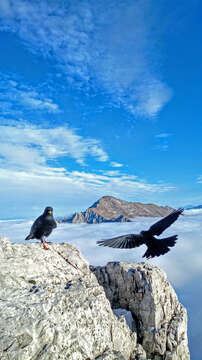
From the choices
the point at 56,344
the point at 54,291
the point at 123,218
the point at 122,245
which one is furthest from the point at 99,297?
the point at 123,218

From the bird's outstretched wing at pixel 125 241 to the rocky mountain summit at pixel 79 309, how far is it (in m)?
1.20

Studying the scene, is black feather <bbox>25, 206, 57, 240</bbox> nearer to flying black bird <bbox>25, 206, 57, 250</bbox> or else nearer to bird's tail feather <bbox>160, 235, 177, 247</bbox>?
flying black bird <bbox>25, 206, 57, 250</bbox>

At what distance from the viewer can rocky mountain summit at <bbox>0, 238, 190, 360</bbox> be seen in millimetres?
4621

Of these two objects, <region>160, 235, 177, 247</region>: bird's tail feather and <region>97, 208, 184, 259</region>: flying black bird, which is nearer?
<region>97, 208, 184, 259</region>: flying black bird

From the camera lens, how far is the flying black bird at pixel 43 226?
945 centimetres

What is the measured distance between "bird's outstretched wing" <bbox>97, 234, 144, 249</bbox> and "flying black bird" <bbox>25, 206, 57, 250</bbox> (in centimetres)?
232

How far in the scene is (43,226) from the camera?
9.43 metres

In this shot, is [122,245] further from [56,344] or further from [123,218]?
[123,218]

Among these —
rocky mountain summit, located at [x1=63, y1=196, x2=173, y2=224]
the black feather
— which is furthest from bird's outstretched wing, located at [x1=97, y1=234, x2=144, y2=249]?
rocky mountain summit, located at [x1=63, y1=196, x2=173, y2=224]

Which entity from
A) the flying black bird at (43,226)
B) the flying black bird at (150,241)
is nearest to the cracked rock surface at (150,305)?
the flying black bird at (150,241)

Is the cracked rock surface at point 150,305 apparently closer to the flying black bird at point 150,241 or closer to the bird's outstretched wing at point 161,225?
the flying black bird at point 150,241

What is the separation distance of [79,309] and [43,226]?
173 inches

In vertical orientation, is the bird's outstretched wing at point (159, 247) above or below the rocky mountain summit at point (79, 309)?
above

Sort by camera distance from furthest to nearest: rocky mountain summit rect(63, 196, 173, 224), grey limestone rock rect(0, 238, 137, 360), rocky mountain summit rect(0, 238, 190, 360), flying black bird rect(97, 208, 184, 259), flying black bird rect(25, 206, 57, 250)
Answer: rocky mountain summit rect(63, 196, 173, 224) → flying black bird rect(97, 208, 184, 259) → flying black bird rect(25, 206, 57, 250) → rocky mountain summit rect(0, 238, 190, 360) → grey limestone rock rect(0, 238, 137, 360)
